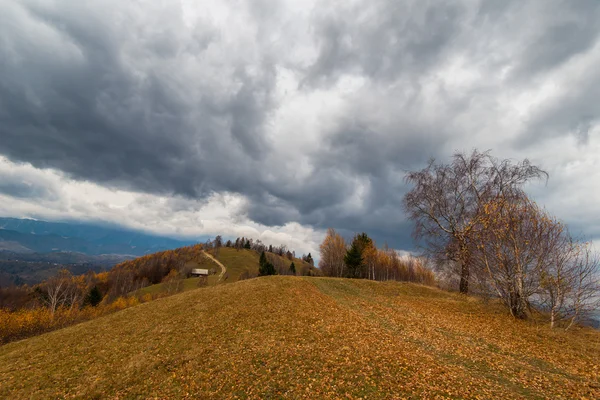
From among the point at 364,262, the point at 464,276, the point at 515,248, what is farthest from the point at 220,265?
the point at 515,248

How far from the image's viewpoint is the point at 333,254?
92062mm

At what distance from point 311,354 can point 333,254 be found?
257ft

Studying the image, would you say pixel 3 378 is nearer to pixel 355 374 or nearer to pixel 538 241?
pixel 355 374

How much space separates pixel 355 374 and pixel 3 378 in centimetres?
2358

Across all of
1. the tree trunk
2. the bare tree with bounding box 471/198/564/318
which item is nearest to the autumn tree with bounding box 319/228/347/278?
the tree trunk

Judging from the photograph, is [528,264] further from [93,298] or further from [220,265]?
[220,265]

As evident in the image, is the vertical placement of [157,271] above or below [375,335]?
below

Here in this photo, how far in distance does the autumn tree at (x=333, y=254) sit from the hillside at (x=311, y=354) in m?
64.4

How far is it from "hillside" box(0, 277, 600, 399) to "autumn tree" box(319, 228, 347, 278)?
6437 centimetres

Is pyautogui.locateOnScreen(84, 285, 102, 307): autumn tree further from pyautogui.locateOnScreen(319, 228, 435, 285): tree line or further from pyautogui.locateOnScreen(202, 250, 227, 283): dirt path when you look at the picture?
pyautogui.locateOnScreen(319, 228, 435, 285): tree line

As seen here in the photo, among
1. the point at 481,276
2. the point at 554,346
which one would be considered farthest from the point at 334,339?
the point at 481,276

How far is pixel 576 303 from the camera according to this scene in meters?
Answer: 17.6

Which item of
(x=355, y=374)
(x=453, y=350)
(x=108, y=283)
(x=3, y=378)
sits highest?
(x=453, y=350)

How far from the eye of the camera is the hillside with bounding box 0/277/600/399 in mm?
11711
